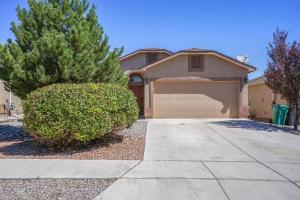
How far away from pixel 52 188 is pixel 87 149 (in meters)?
3.64

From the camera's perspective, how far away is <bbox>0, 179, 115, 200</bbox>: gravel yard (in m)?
5.69

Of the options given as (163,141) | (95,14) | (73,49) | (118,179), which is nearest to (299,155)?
(163,141)

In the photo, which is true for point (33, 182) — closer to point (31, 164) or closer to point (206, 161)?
point (31, 164)

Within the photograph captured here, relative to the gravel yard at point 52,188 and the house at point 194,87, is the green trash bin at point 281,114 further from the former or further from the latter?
the gravel yard at point 52,188

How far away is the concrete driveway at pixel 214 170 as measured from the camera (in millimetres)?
5762

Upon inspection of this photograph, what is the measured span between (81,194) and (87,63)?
6.53 metres

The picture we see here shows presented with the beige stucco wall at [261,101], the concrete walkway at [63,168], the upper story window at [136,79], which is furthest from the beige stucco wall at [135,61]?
the concrete walkway at [63,168]

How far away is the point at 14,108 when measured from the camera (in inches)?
1001

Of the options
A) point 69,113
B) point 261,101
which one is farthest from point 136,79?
point 69,113

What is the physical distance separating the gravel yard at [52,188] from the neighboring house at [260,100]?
17.8 m

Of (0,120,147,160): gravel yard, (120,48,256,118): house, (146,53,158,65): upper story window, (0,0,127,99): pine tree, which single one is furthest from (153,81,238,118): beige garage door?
(0,120,147,160): gravel yard

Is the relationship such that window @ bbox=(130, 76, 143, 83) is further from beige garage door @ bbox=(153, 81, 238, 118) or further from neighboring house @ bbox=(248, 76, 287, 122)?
neighboring house @ bbox=(248, 76, 287, 122)

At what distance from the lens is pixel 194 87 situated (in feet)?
63.7

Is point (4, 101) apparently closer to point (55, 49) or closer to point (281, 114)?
point (55, 49)
